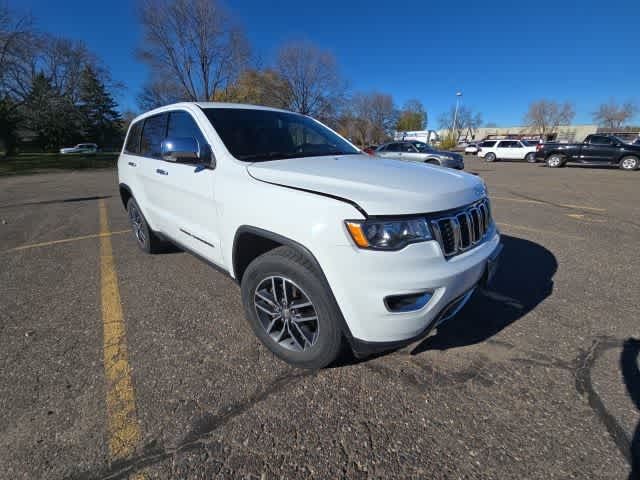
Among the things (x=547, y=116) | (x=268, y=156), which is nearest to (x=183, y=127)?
(x=268, y=156)

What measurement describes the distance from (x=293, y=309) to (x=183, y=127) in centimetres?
204

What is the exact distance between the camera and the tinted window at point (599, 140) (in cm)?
1642

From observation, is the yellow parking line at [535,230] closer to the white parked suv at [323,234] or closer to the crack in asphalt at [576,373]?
the crack in asphalt at [576,373]

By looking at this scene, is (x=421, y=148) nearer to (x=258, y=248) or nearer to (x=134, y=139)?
(x=134, y=139)

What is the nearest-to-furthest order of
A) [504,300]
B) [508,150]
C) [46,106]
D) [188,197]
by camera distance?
[188,197] < [504,300] < [508,150] < [46,106]

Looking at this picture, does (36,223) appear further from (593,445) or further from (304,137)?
(593,445)

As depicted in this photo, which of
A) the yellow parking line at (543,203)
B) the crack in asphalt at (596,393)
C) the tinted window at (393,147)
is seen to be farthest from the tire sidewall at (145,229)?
the tinted window at (393,147)

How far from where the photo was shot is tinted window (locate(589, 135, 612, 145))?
16416 mm

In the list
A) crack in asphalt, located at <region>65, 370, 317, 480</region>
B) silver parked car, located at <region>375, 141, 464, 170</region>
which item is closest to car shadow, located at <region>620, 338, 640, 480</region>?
crack in asphalt, located at <region>65, 370, 317, 480</region>

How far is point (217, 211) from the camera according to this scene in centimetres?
224

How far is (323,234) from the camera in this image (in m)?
1.61

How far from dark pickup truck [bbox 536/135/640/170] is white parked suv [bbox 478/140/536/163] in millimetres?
4614

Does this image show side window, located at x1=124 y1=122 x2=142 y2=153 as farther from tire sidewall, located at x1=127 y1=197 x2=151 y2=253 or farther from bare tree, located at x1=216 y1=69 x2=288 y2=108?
bare tree, located at x1=216 y1=69 x2=288 y2=108

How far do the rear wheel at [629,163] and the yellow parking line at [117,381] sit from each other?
882 inches
